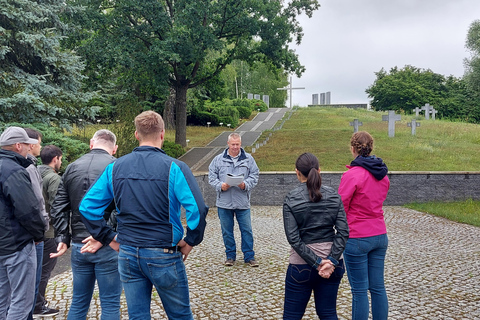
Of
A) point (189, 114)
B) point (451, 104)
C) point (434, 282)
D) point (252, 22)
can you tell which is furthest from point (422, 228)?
point (451, 104)

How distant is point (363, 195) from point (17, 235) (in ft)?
9.39

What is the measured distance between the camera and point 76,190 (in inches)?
147

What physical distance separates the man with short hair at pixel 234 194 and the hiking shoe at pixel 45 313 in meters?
2.56

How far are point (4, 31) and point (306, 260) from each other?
11.1m

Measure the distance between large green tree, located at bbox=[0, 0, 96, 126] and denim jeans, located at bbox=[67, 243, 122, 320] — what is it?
8.20 meters

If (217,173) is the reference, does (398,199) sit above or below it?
below

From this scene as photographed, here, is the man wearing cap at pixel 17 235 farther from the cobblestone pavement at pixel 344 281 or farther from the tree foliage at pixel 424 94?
the tree foliage at pixel 424 94

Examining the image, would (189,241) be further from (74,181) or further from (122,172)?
(74,181)

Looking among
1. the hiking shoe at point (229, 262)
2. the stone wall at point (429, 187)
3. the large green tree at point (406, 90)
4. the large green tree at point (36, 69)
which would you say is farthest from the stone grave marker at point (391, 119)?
the large green tree at point (406, 90)

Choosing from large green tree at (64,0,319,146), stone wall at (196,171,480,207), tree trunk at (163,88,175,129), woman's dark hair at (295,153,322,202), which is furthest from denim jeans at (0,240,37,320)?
tree trunk at (163,88,175,129)

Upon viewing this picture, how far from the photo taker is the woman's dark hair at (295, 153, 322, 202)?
3468 millimetres

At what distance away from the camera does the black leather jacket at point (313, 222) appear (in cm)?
346

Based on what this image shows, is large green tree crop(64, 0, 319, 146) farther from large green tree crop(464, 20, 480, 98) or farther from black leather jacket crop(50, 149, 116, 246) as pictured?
large green tree crop(464, 20, 480, 98)

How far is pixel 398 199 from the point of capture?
1295 cm
